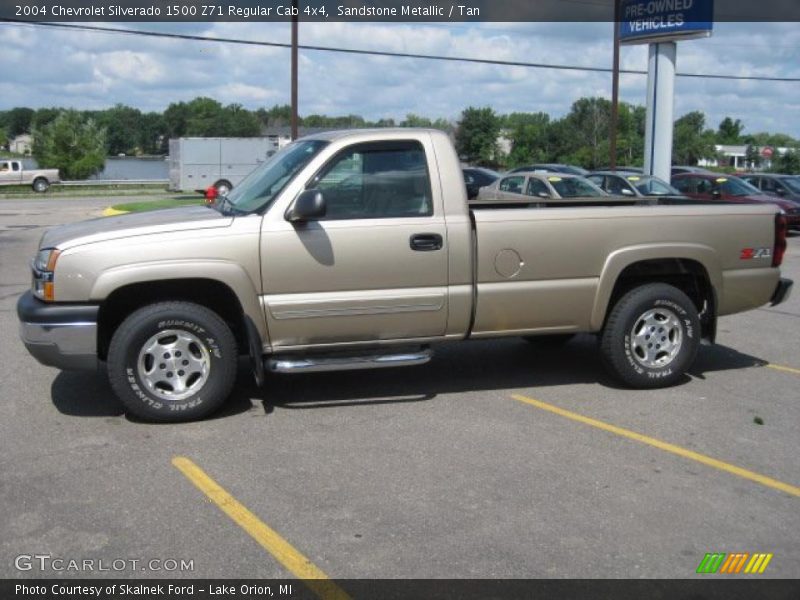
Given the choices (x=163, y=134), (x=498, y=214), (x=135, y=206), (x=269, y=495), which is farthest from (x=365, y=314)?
(x=163, y=134)

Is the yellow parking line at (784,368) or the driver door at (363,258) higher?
the driver door at (363,258)

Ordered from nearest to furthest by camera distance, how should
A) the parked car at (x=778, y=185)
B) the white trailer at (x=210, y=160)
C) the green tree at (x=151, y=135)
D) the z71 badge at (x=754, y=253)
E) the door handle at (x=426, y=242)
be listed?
the door handle at (x=426, y=242), the z71 badge at (x=754, y=253), the parked car at (x=778, y=185), the white trailer at (x=210, y=160), the green tree at (x=151, y=135)

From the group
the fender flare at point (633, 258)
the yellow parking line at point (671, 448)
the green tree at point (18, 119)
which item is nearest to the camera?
the yellow parking line at point (671, 448)

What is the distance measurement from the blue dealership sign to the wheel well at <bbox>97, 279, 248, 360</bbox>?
795 inches

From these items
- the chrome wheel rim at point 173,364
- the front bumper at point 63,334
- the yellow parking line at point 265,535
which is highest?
the front bumper at point 63,334

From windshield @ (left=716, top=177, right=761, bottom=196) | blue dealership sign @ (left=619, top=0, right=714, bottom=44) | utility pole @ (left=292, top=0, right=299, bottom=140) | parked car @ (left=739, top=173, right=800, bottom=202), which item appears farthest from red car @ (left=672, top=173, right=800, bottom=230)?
utility pole @ (left=292, top=0, right=299, bottom=140)

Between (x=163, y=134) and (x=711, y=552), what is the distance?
4248 inches

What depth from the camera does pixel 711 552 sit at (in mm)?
4332

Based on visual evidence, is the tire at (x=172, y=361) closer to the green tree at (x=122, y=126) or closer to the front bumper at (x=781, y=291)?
the front bumper at (x=781, y=291)

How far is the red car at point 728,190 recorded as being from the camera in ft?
72.0

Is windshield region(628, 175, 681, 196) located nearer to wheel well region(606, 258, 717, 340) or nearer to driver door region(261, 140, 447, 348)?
wheel well region(606, 258, 717, 340)

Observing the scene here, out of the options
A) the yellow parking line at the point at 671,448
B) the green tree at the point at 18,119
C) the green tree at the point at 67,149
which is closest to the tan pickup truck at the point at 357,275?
the yellow parking line at the point at 671,448

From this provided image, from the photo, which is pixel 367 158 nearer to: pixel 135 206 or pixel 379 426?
pixel 379 426

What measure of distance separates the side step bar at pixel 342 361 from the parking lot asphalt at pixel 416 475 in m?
0.40
